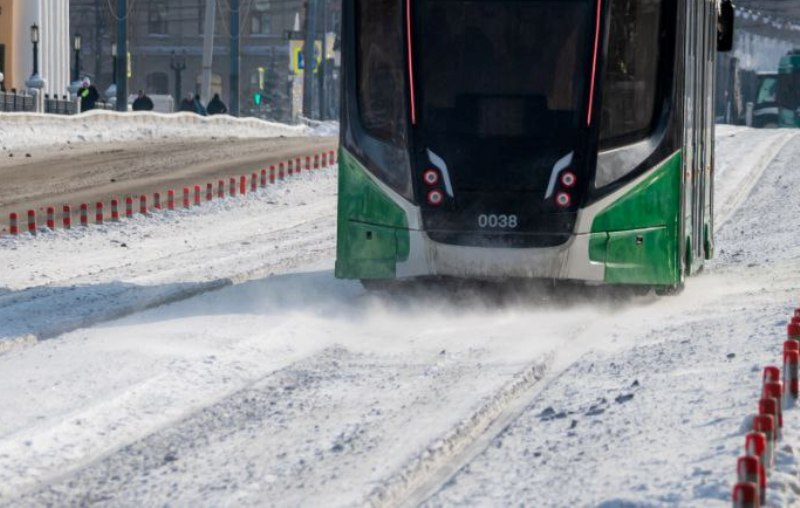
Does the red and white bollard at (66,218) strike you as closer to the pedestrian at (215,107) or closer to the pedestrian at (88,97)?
the pedestrian at (88,97)

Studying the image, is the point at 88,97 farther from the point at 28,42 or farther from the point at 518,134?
the point at 518,134

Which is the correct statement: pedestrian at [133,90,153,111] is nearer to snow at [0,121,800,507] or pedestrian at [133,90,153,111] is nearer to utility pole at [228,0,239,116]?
utility pole at [228,0,239,116]

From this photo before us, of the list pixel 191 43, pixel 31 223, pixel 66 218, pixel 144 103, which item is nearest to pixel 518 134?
pixel 31 223

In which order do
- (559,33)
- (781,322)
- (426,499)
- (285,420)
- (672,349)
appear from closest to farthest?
(426,499)
(285,420)
(672,349)
(781,322)
(559,33)

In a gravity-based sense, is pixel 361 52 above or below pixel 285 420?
above

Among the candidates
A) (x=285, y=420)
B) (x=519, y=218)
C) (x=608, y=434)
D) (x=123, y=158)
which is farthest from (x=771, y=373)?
(x=123, y=158)

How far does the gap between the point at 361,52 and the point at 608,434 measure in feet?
19.3

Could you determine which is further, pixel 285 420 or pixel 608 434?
pixel 285 420

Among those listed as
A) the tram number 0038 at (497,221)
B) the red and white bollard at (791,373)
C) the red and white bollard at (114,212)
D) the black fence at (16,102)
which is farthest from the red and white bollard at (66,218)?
the black fence at (16,102)

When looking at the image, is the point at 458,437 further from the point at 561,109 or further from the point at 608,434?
the point at 561,109

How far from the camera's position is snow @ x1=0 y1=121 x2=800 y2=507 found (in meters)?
7.16

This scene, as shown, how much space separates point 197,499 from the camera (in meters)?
6.90

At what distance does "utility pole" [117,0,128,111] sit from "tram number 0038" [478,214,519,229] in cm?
3568

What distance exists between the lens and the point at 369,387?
9.84 m
